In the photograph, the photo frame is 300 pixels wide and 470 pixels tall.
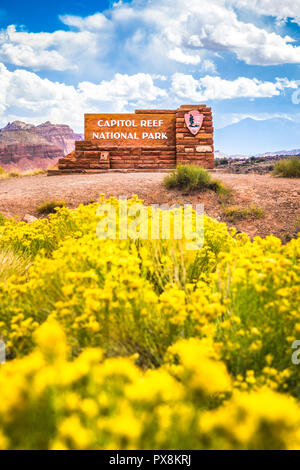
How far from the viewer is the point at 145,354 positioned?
1996 millimetres

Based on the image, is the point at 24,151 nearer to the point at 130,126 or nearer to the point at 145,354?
the point at 130,126

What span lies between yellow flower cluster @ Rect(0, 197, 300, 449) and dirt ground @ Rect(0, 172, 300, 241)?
354 centimetres

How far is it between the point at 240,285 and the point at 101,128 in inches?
624

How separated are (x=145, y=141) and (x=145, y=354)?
51.3 feet

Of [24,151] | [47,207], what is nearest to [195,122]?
[47,207]

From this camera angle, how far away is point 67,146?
536ft

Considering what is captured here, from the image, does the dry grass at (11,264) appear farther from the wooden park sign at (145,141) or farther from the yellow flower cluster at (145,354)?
the wooden park sign at (145,141)

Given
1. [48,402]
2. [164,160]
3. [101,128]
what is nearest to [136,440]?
[48,402]

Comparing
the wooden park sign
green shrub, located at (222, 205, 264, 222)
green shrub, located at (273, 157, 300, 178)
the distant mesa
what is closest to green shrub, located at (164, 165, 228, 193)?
green shrub, located at (222, 205, 264, 222)

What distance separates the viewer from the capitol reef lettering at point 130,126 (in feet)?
54.4

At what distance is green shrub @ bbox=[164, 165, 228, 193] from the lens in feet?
28.7

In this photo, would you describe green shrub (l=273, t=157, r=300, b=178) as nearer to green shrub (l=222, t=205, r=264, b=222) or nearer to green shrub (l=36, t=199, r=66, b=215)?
green shrub (l=222, t=205, r=264, b=222)

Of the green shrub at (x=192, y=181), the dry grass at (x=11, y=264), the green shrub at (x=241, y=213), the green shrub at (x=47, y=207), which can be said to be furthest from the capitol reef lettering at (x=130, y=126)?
the dry grass at (x=11, y=264)
